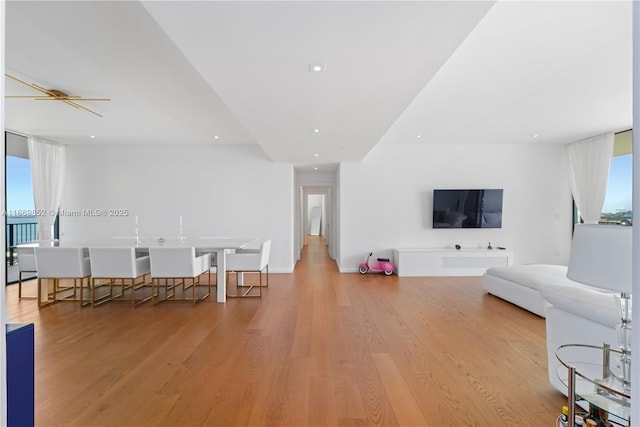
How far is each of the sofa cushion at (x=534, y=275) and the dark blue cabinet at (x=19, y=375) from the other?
441 cm

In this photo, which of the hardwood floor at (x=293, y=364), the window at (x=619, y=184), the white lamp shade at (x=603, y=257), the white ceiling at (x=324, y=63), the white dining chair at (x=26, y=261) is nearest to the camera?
the white lamp shade at (x=603, y=257)

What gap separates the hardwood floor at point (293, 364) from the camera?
197 cm

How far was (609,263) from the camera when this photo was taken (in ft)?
4.25

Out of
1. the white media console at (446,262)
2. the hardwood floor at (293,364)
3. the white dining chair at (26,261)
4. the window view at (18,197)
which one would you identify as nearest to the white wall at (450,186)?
the white media console at (446,262)

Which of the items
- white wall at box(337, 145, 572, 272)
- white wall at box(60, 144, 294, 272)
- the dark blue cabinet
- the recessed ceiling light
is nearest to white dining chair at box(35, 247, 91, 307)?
white wall at box(60, 144, 294, 272)

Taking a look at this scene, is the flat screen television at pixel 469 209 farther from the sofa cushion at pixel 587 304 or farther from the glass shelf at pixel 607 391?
the glass shelf at pixel 607 391

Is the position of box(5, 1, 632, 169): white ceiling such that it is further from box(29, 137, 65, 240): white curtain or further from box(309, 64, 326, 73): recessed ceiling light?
box(29, 137, 65, 240): white curtain

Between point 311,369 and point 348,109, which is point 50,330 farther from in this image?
point 348,109

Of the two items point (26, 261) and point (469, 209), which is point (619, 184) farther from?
point (26, 261)

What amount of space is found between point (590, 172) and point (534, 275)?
342 centimetres

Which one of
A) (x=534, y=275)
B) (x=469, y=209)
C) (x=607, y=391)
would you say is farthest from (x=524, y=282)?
(x=607, y=391)

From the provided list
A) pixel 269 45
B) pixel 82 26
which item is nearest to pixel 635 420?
pixel 269 45

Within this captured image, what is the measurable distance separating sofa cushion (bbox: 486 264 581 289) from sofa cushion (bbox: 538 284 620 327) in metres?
1.75

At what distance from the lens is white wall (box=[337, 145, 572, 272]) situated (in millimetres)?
6430
